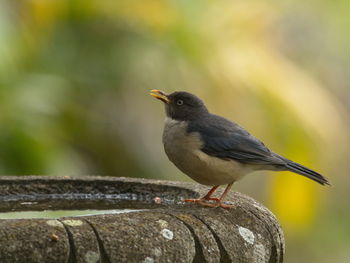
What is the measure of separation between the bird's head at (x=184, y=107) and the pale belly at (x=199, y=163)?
0.32m

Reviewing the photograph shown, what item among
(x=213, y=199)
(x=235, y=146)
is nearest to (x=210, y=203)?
(x=213, y=199)

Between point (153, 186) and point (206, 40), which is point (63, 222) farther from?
point (206, 40)

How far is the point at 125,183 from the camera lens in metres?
4.86

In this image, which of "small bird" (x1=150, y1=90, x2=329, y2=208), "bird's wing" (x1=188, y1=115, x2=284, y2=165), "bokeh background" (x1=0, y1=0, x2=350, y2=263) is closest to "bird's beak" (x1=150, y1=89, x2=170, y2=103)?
"small bird" (x1=150, y1=90, x2=329, y2=208)

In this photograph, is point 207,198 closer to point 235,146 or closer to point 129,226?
point 235,146

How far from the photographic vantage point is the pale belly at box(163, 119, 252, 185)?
16.2 ft

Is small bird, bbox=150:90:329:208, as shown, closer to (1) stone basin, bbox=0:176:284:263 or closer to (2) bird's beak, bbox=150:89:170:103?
(1) stone basin, bbox=0:176:284:263

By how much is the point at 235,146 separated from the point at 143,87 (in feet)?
15.0

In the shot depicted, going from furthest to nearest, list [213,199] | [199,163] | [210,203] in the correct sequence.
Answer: [199,163] < [213,199] < [210,203]

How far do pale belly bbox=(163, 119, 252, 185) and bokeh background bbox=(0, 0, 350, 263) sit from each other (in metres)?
2.78

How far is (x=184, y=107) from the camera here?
5.49 m

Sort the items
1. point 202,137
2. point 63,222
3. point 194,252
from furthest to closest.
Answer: point 202,137 → point 194,252 → point 63,222

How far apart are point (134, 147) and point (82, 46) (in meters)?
1.42

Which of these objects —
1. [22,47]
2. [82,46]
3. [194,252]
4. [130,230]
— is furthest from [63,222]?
[82,46]
